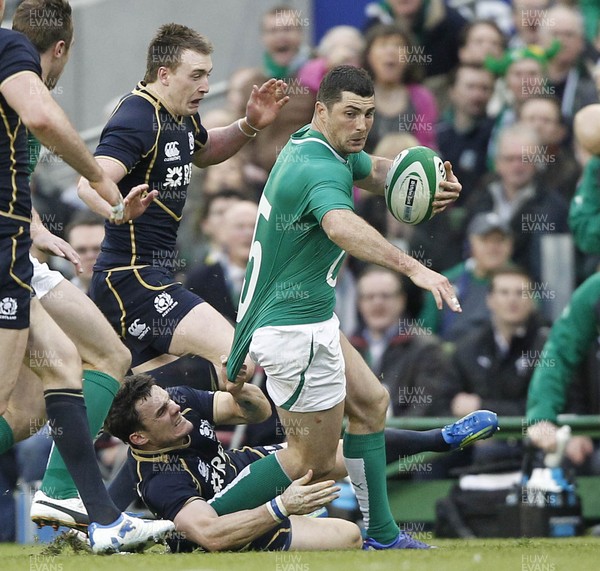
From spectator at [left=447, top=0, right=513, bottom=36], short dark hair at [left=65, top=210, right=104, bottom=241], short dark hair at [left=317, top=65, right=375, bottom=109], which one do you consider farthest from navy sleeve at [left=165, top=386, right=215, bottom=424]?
spectator at [left=447, top=0, right=513, bottom=36]

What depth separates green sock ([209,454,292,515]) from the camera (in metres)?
6.87

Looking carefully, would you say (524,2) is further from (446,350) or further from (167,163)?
(167,163)

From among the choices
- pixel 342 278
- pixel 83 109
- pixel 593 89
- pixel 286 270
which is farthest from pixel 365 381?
pixel 83 109

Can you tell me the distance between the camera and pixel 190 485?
705cm

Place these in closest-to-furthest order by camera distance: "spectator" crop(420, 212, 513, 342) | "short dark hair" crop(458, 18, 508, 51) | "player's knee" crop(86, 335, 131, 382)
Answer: "player's knee" crop(86, 335, 131, 382) → "spectator" crop(420, 212, 513, 342) → "short dark hair" crop(458, 18, 508, 51)

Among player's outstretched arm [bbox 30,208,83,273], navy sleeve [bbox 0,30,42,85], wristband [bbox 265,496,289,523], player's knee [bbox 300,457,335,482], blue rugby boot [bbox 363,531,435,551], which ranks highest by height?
navy sleeve [bbox 0,30,42,85]

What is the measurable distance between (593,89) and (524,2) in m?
0.97

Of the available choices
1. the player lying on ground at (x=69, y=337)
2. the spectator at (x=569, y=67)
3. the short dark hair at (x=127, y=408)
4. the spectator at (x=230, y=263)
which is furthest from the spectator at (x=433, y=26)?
the short dark hair at (x=127, y=408)

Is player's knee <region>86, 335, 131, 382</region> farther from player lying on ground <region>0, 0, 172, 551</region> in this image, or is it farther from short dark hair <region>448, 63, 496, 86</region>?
short dark hair <region>448, 63, 496, 86</region>

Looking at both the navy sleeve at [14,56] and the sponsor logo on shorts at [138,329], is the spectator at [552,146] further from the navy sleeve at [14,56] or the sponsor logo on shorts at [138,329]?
the navy sleeve at [14,56]

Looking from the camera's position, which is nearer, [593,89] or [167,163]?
[167,163]

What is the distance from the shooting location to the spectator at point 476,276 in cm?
1025

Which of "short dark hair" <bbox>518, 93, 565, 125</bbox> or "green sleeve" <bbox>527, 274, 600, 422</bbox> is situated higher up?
"short dark hair" <bbox>518, 93, 565, 125</bbox>

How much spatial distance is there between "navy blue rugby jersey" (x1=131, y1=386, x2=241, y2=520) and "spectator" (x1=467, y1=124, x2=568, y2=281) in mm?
3612
